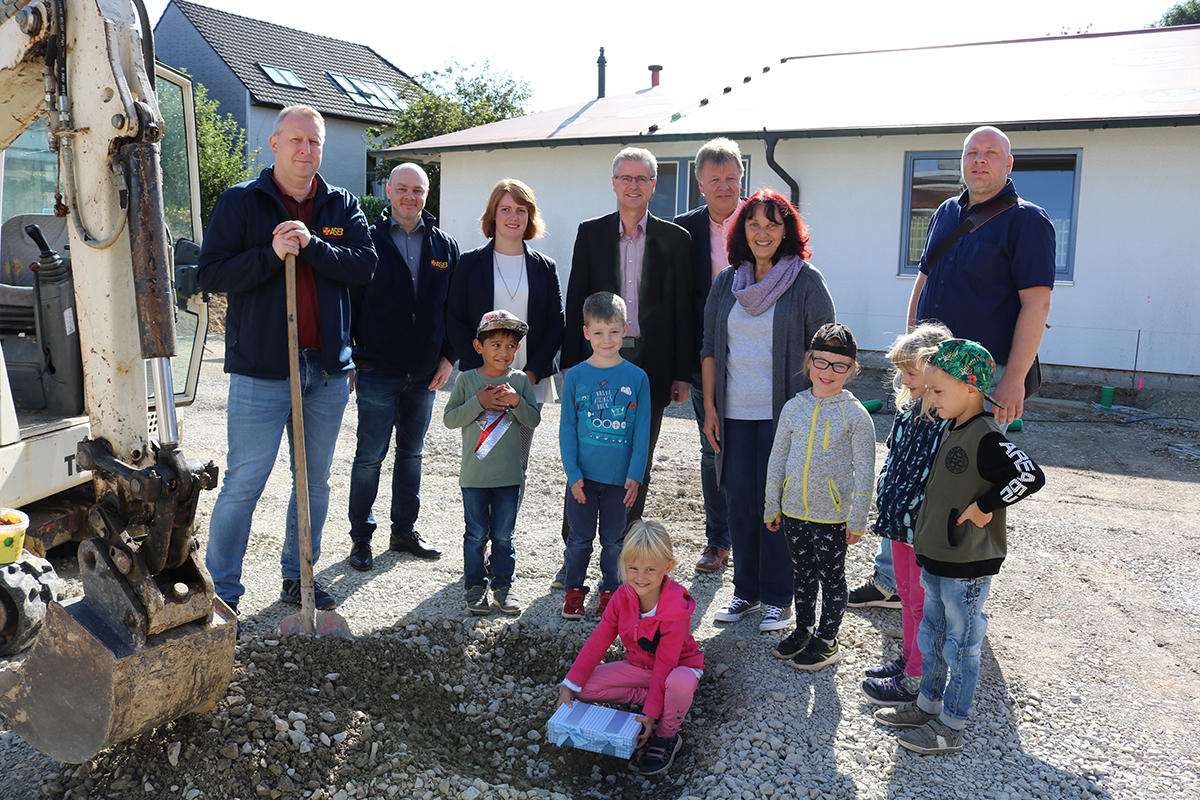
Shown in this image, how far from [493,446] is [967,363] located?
225cm

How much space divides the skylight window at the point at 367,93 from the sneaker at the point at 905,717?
28029 millimetres

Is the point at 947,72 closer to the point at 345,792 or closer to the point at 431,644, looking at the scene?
the point at 431,644

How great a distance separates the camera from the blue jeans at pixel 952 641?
3047 millimetres

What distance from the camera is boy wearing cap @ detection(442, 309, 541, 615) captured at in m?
4.28

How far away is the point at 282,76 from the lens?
26.3 meters

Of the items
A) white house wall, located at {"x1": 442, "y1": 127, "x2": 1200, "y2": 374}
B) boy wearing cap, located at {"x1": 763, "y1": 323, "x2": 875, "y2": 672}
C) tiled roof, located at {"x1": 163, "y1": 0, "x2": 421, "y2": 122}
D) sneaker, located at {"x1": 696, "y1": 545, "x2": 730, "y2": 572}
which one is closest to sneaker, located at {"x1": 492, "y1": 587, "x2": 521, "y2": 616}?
sneaker, located at {"x1": 696, "y1": 545, "x2": 730, "y2": 572}

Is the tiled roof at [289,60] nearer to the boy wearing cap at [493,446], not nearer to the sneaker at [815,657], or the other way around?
the boy wearing cap at [493,446]

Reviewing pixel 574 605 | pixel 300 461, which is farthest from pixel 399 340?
pixel 574 605

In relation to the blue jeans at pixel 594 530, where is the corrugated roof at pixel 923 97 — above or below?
above

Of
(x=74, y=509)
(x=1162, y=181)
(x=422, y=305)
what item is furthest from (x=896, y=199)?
(x=74, y=509)

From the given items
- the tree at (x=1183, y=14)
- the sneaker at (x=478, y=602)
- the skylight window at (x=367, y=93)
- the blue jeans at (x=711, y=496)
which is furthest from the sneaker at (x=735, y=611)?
the tree at (x=1183, y=14)

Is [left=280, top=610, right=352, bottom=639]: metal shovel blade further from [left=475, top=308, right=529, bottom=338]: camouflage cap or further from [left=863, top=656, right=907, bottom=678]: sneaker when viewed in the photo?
[left=863, top=656, right=907, bottom=678]: sneaker

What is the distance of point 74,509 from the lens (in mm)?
3879

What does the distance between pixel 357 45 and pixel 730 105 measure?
2247 centimetres
